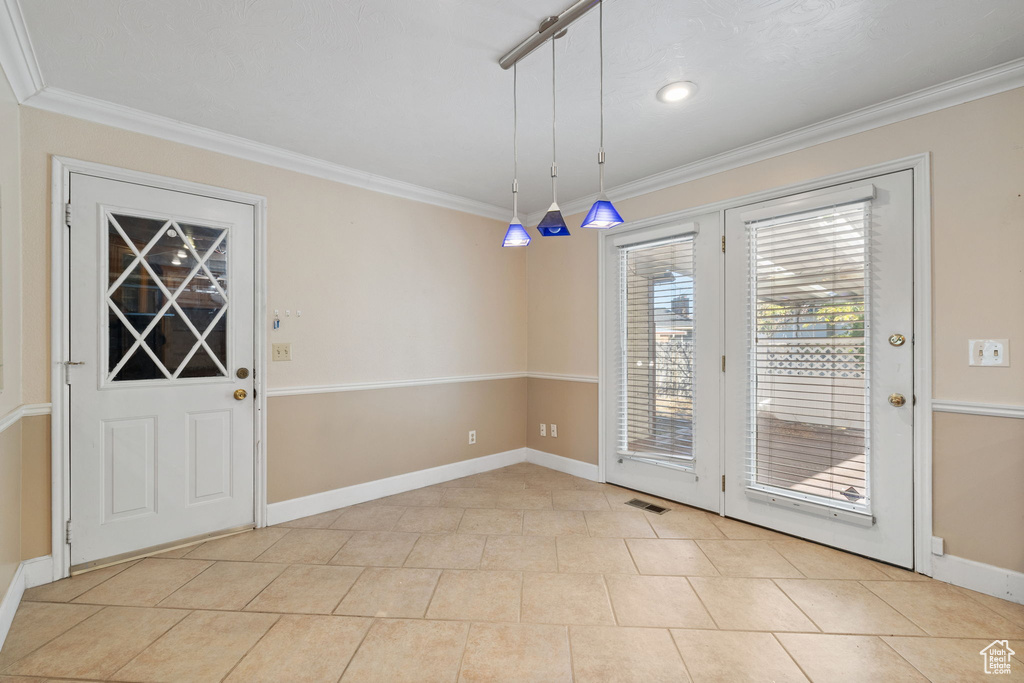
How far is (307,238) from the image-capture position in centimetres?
334

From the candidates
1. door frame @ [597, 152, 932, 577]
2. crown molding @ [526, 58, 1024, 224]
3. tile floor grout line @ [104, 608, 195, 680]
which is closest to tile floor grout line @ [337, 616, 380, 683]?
tile floor grout line @ [104, 608, 195, 680]

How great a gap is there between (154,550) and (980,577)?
444cm

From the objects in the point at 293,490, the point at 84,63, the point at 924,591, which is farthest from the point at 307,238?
the point at 924,591

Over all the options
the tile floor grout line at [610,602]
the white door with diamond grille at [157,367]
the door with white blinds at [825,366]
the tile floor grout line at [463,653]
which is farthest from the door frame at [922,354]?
the white door with diamond grille at [157,367]

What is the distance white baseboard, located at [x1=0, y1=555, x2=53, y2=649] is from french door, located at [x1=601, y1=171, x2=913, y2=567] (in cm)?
366

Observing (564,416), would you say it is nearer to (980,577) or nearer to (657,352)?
(657,352)

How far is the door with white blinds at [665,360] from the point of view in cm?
338

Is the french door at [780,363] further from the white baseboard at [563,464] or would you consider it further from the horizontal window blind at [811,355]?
the white baseboard at [563,464]

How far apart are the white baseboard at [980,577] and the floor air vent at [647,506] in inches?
58.2

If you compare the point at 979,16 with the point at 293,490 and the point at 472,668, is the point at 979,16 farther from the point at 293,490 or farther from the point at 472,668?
the point at 293,490

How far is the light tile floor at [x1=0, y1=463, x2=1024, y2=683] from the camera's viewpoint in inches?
71.7

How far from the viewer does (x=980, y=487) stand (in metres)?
2.33

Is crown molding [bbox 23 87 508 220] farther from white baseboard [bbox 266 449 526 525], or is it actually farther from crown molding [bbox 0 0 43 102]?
white baseboard [bbox 266 449 526 525]

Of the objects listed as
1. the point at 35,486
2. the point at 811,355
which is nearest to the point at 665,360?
the point at 811,355
